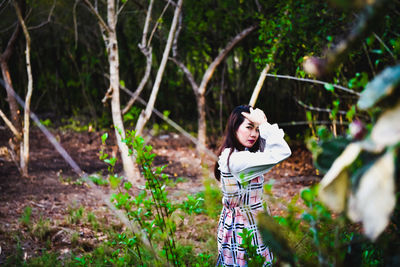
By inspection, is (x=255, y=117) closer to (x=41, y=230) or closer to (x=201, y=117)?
(x=41, y=230)

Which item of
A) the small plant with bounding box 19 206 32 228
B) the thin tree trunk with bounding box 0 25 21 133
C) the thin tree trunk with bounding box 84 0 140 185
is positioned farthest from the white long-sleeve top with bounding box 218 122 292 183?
the thin tree trunk with bounding box 0 25 21 133

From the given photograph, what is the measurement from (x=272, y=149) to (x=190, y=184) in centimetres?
353

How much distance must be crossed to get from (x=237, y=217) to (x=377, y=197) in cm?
172

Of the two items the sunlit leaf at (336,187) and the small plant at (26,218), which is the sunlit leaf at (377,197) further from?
the small plant at (26,218)

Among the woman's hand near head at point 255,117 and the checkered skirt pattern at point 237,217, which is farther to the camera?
the woman's hand near head at point 255,117

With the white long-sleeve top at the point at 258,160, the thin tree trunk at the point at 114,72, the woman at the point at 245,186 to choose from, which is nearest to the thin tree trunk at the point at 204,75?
the thin tree trunk at the point at 114,72

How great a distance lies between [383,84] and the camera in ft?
1.90

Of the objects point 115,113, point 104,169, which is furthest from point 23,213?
point 104,169

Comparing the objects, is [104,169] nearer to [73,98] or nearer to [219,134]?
[219,134]

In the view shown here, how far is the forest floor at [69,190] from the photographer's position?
135 inches

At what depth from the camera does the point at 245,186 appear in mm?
2160

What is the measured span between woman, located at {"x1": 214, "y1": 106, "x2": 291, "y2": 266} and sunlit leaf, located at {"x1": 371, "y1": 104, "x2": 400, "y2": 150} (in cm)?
155

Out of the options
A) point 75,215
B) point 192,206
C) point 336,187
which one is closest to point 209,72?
point 75,215

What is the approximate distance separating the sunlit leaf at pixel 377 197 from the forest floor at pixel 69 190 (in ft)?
10.2
